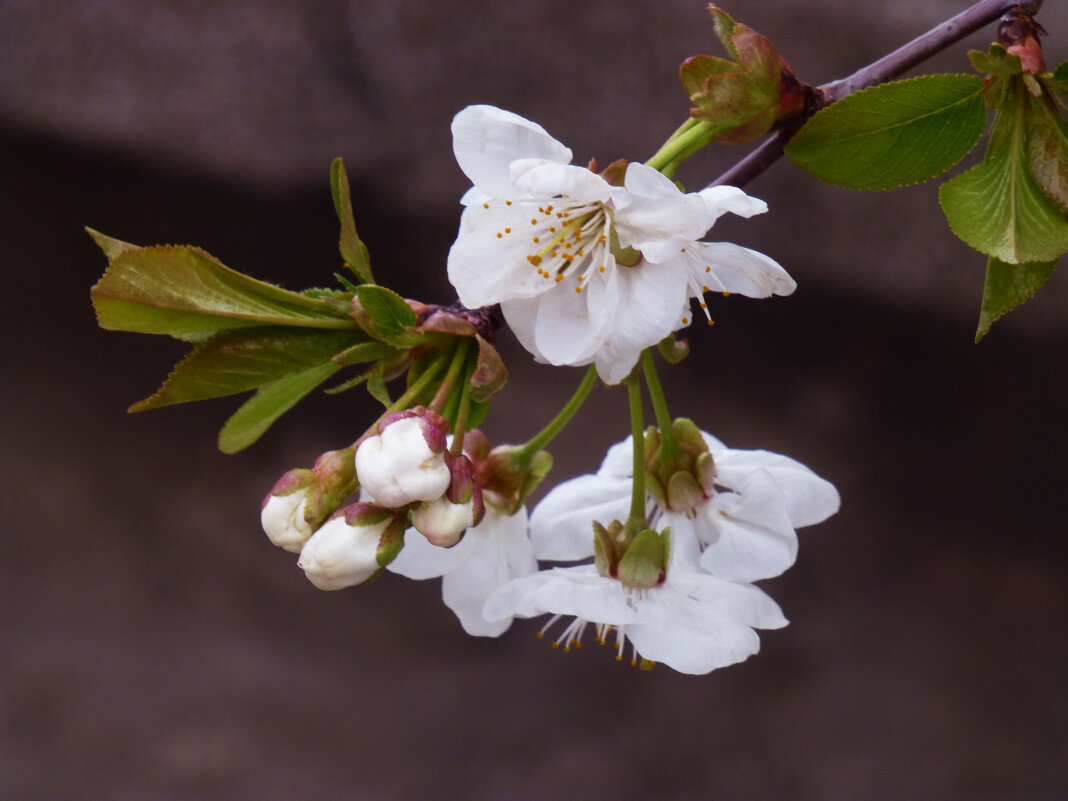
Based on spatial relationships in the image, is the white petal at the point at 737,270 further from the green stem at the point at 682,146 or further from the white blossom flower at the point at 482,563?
the white blossom flower at the point at 482,563

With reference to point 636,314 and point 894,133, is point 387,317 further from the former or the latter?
point 894,133

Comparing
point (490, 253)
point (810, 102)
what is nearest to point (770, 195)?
point (810, 102)

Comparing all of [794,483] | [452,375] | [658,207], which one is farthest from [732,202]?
[794,483]

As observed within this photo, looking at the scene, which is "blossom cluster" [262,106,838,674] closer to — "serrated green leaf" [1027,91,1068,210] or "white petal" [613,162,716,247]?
"white petal" [613,162,716,247]

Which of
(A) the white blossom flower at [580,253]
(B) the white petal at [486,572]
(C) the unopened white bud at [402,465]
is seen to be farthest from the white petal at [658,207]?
(B) the white petal at [486,572]

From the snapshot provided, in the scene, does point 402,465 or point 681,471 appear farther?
point 681,471

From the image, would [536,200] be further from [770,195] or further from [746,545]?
[770,195]
